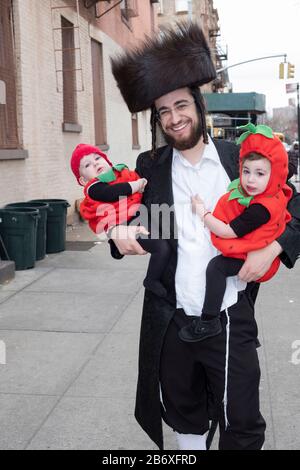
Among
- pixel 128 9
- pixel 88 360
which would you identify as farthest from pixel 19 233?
pixel 128 9

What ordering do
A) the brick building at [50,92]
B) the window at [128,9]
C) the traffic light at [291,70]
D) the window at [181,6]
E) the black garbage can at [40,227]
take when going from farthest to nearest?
the window at [181,6], the traffic light at [291,70], the window at [128,9], the brick building at [50,92], the black garbage can at [40,227]

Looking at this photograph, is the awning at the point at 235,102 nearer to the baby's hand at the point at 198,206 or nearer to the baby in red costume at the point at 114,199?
the baby in red costume at the point at 114,199

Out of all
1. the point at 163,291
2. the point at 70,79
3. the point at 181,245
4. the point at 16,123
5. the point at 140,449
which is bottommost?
the point at 140,449

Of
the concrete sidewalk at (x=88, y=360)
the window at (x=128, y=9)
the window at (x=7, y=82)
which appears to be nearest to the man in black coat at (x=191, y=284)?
the concrete sidewalk at (x=88, y=360)

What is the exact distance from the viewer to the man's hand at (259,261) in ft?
7.54

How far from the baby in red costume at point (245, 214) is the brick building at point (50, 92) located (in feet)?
14.5

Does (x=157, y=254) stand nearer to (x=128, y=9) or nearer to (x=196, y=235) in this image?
(x=196, y=235)

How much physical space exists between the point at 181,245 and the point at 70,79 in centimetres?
984

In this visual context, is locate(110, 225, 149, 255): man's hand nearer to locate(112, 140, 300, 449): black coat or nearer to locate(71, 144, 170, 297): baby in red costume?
locate(71, 144, 170, 297): baby in red costume

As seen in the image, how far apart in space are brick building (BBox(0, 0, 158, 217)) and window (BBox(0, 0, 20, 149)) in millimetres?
15

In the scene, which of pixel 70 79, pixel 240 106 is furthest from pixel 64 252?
pixel 240 106

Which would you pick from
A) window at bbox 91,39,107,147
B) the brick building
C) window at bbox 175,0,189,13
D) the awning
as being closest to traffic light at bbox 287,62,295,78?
the awning

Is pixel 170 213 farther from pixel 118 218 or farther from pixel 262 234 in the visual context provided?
pixel 262 234

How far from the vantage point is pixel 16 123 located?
8984mm
